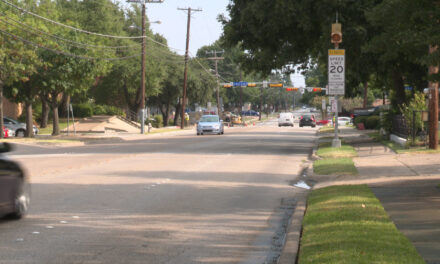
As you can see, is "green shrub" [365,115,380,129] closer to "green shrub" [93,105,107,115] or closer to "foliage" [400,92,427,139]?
"foliage" [400,92,427,139]

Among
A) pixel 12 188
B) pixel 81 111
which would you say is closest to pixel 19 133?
pixel 81 111

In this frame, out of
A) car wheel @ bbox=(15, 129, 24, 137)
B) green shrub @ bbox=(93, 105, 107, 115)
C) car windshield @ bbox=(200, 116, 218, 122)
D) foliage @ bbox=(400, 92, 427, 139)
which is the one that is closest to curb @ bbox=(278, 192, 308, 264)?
foliage @ bbox=(400, 92, 427, 139)

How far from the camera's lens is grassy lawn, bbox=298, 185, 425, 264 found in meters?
7.32

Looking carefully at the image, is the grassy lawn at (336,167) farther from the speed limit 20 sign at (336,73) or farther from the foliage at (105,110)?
the foliage at (105,110)

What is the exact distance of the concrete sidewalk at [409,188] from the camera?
880cm

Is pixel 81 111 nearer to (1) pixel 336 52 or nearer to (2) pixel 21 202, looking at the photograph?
(1) pixel 336 52

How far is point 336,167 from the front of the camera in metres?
19.5

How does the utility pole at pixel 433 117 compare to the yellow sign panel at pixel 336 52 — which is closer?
the utility pole at pixel 433 117

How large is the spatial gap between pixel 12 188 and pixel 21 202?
43 cm

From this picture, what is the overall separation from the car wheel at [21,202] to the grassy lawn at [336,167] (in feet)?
31.4

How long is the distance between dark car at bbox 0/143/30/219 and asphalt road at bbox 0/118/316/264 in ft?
0.71

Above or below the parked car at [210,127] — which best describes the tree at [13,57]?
above

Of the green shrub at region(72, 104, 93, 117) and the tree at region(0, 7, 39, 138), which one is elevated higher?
the tree at region(0, 7, 39, 138)

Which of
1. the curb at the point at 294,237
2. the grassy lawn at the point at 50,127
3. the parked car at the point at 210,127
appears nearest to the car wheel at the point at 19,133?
the grassy lawn at the point at 50,127
